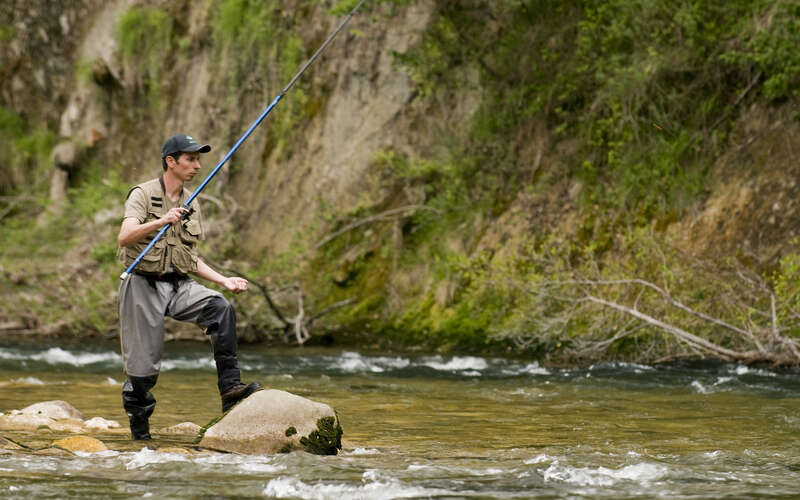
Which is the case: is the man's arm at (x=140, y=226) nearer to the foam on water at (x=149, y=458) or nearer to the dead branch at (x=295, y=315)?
the foam on water at (x=149, y=458)

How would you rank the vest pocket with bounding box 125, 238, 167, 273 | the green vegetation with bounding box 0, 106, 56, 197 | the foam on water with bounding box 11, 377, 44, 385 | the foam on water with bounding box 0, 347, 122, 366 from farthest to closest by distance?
the green vegetation with bounding box 0, 106, 56, 197
the foam on water with bounding box 0, 347, 122, 366
the foam on water with bounding box 11, 377, 44, 385
the vest pocket with bounding box 125, 238, 167, 273

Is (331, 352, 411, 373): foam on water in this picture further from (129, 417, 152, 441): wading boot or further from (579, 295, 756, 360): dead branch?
(129, 417, 152, 441): wading boot

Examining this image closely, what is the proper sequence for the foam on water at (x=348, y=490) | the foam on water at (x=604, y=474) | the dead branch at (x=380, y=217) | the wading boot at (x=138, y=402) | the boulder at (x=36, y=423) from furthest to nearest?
the dead branch at (x=380, y=217) → the boulder at (x=36, y=423) → the wading boot at (x=138, y=402) → the foam on water at (x=604, y=474) → the foam on water at (x=348, y=490)

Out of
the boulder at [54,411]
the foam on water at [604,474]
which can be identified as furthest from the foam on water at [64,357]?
the foam on water at [604,474]

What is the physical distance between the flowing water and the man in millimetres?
422

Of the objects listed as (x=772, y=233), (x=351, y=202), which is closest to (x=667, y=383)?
(x=772, y=233)

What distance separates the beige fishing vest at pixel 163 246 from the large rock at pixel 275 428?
34.9 inches

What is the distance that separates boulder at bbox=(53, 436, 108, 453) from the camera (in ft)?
19.0

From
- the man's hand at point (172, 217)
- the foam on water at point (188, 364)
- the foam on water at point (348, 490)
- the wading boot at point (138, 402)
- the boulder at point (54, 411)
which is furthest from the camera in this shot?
the foam on water at point (188, 364)

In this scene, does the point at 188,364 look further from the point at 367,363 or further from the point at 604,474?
the point at 604,474

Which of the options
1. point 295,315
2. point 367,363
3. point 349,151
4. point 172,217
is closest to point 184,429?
point 172,217

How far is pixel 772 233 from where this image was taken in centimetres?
1114

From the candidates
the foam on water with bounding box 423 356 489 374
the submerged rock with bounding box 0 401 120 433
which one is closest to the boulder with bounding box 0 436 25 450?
the submerged rock with bounding box 0 401 120 433

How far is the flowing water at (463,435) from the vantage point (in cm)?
484
